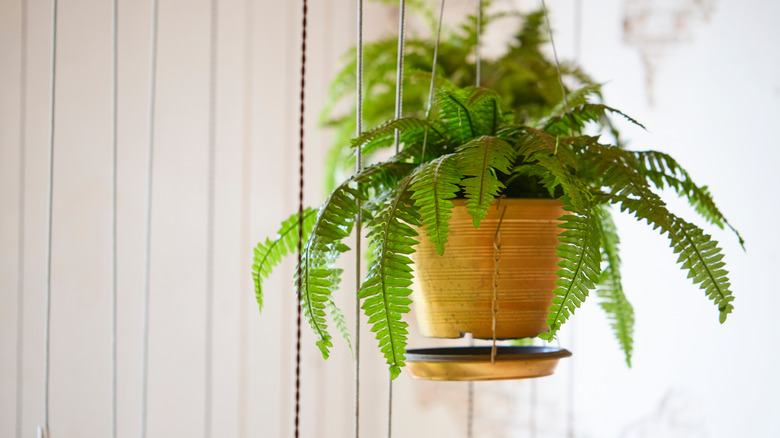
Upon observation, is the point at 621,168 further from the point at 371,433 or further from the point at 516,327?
the point at 371,433

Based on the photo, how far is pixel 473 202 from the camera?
742mm

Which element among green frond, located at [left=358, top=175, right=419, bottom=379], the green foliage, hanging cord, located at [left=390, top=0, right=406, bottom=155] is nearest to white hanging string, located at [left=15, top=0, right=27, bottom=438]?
the green foliage

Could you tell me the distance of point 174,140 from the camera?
2258mm

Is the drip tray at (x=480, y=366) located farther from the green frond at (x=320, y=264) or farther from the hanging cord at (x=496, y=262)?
the green frond at (x=320, y=264)

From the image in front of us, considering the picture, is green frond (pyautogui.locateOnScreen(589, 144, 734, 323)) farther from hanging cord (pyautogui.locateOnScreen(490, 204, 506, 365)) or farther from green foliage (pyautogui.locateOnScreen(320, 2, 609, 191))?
green foliage (pyautogui.locateOnScreen(320, 2, 609, 191))

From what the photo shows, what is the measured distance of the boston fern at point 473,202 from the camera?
740 millimetres

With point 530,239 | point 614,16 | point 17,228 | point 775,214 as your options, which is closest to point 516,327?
point 530,239

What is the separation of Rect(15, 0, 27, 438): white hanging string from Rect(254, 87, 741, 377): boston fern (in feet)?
4.36

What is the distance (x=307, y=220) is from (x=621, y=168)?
1.41ft

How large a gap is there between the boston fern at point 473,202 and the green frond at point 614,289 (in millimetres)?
104

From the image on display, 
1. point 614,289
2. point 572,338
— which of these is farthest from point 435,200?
point 572,338

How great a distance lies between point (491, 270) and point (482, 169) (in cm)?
16

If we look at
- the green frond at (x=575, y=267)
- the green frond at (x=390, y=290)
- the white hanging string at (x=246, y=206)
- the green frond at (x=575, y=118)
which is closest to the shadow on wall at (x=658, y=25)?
the green frond at (x=575, y=118)

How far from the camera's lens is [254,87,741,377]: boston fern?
29.1 inches
